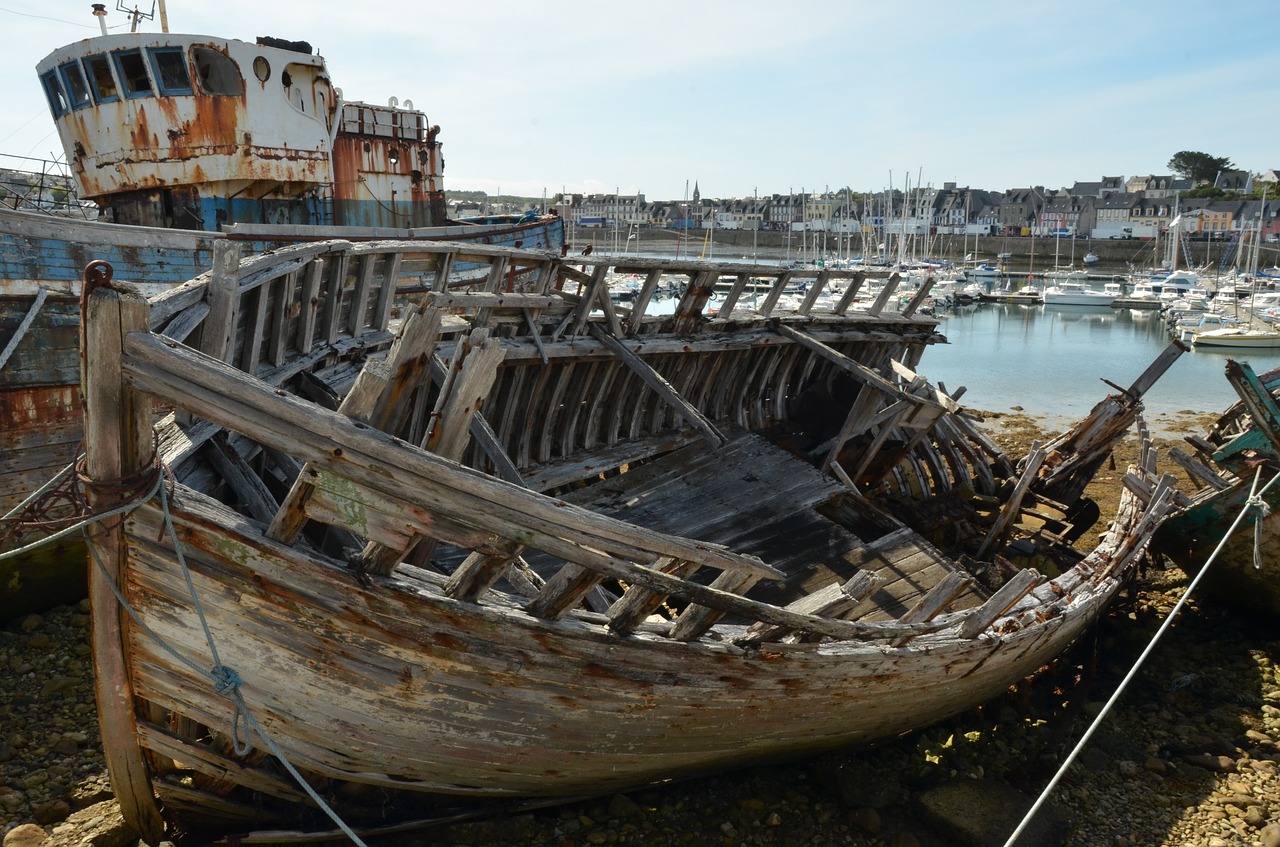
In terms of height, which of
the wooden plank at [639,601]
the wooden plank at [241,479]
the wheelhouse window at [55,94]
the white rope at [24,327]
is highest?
the wheelhouse window at [55,94]

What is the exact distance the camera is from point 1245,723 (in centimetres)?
750

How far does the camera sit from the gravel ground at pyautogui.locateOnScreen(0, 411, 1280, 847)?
5605 mm

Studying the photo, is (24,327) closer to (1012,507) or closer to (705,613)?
(705,613)

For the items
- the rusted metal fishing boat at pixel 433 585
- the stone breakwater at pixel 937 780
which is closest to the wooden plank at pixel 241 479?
the rusted metal fishing boat at pixel 433 585

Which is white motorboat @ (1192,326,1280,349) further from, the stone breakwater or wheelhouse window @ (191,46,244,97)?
wheelhouse window @ (191,46,244,97)

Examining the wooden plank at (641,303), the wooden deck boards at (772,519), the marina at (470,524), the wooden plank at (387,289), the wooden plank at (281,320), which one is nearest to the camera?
the marina at (470,524)

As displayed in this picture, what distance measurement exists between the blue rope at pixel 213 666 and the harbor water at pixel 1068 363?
14865 mm

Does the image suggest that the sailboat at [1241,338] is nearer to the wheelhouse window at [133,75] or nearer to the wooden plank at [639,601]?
the wheelhouse window at [133,75]

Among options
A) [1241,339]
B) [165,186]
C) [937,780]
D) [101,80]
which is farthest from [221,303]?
[1241,339]

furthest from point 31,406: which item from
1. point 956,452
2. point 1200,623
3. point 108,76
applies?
point 1200,623

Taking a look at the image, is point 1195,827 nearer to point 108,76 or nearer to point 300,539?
point 300,539

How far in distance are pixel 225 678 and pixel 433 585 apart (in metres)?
0.94

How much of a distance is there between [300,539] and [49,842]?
3.45 m

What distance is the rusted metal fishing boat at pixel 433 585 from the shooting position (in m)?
3.35
